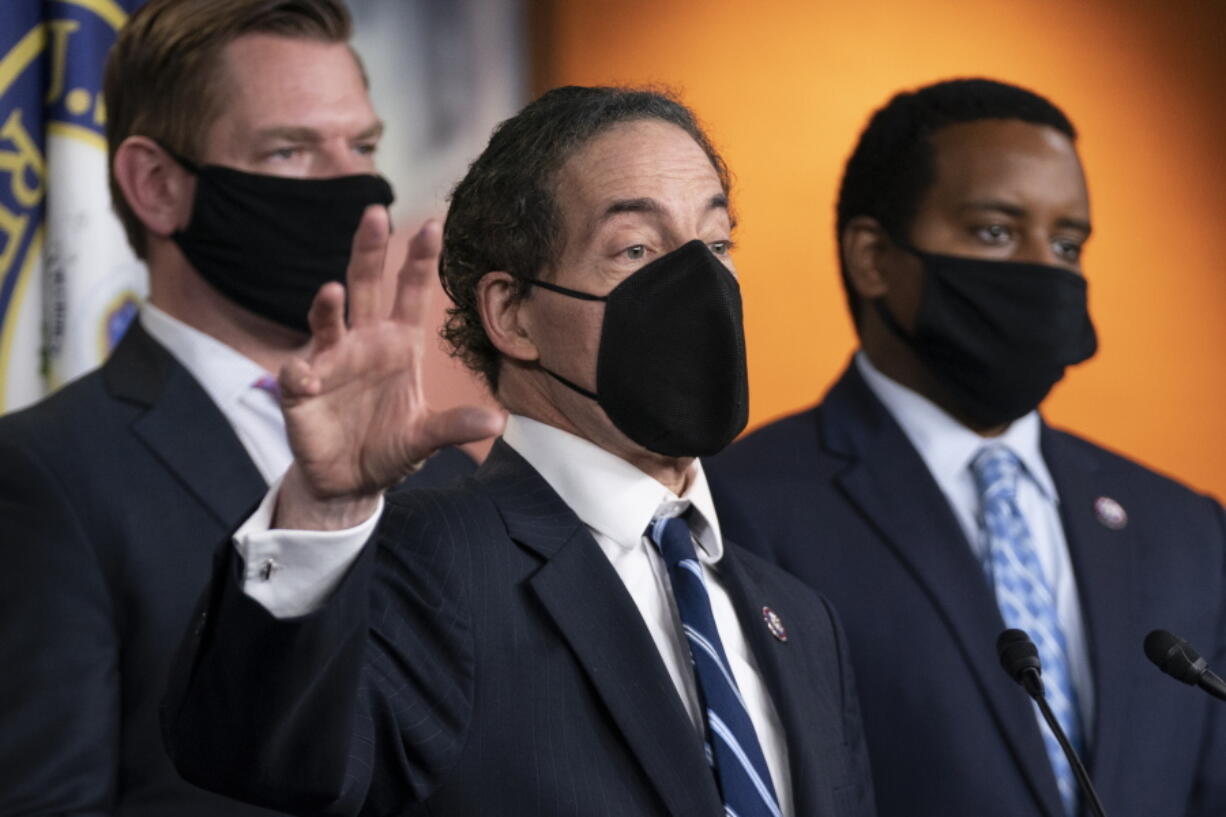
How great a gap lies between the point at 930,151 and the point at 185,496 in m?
1.50

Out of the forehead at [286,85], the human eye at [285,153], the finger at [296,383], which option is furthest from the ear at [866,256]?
the finger at [296,383]

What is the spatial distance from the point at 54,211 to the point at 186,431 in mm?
918

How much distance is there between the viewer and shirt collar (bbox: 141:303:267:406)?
2.76m

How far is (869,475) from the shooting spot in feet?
9.80

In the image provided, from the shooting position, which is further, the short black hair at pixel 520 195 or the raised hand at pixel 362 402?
the short black hair at pixel 520 195

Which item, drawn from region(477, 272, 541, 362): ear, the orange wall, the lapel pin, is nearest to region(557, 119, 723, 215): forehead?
region(477, 272, 541, 362): ear

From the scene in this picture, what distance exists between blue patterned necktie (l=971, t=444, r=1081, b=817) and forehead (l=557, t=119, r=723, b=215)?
103 centimetres

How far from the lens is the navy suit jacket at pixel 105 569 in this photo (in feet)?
7.61

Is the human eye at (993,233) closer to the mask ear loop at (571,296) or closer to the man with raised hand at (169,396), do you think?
the man with raised hand at (169,396)

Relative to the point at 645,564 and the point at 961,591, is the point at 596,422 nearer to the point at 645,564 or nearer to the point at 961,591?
the point at 645,564

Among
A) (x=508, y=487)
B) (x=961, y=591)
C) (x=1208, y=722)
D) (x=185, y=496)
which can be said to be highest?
(x=508, y=487)

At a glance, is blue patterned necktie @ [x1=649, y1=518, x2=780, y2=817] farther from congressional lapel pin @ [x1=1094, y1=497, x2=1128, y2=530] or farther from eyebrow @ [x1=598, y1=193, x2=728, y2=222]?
congressional lapel pin @ [x1=1094, y1=497, x2=1128, y2=530]

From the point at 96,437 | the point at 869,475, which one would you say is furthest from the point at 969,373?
the point at 96,437

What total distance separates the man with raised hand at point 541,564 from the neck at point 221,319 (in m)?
0.66
